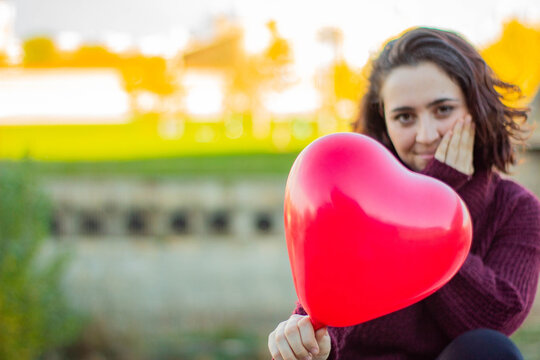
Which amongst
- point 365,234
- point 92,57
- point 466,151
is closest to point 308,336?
point 365,234

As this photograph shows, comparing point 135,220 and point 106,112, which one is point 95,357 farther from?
point 106,112

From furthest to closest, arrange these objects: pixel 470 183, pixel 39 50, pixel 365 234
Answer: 1. pixel 39 50
2. pixel 470 183
3. pixel 365 234

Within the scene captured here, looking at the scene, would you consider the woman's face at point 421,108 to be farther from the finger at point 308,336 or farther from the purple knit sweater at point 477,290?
the finger at point 308,336

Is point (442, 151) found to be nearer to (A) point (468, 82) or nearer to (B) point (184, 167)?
(A) point (468, 82)

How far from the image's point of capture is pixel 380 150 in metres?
0.90

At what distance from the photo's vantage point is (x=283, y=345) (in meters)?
0.89

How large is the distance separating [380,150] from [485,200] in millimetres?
312

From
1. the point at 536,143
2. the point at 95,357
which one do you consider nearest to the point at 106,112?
the point at 95,357

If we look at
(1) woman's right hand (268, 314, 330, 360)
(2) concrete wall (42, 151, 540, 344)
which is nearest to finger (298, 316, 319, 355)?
(1) woman's right hand (268, 314, 330, 360)

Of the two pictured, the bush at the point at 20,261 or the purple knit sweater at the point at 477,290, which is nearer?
the purple knit sweater at the point at 477,290

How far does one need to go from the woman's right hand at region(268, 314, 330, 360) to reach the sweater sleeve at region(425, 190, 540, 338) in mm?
229

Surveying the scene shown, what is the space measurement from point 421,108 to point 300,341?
1.39ft

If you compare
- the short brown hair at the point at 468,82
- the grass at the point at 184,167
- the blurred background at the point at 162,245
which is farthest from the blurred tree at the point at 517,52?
the short brown hair at the point at 468,82

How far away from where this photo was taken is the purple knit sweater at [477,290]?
100cm
